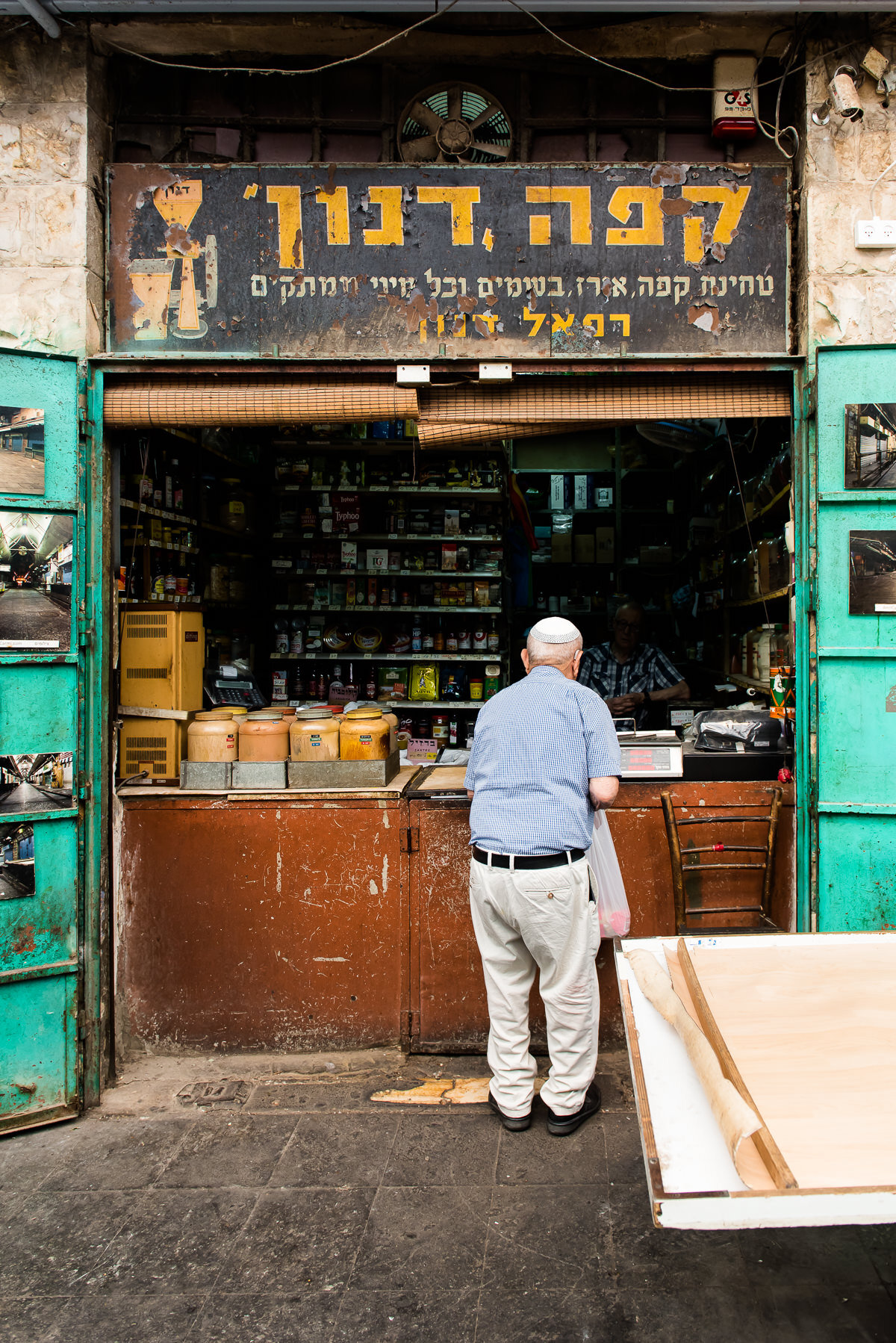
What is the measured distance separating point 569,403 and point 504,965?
7.37 feet

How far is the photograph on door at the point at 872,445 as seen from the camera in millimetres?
3344

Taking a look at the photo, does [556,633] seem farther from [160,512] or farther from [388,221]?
[160,512]

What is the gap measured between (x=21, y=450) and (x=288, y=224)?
1.42 metres

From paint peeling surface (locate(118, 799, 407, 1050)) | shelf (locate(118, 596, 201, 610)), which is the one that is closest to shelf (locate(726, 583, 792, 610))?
paint peeling surface (locate(118, 799, 407, 1050))

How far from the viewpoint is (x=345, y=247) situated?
351 cm

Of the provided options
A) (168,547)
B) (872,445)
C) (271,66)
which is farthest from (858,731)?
(271,66)

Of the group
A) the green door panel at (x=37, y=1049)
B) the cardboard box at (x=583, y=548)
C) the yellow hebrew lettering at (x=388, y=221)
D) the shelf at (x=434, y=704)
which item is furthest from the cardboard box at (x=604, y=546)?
the green door panel at (x=37, y=1049)

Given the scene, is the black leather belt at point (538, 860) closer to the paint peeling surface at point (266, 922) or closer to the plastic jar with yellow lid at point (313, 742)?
the paint peeling surface at point (266, 922)

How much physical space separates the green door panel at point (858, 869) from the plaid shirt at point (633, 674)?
225 centimetres

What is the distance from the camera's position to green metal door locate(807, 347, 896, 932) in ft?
11.0

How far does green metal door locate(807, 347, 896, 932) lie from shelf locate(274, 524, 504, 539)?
9.45 ft

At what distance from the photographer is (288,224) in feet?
11.5

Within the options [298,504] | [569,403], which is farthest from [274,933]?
[298,504]

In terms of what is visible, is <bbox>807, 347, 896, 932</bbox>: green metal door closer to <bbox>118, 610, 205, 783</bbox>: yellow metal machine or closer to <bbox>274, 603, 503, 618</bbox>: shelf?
<bbox>118, 610, 205, 783</bbox>: yellow metal machine
